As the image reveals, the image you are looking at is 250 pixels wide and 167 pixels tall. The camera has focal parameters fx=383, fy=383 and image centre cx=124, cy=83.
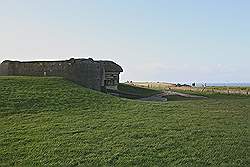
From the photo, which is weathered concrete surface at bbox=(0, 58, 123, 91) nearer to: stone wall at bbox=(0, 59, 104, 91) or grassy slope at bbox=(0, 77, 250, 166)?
stone wall at bbox=(0, 59, 104, 91)

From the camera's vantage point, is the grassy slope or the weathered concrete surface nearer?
the grassy slope

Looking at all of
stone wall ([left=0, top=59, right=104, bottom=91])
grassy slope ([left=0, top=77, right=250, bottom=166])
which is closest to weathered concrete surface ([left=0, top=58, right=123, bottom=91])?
stone wall ([left=0, top=59, right=104, bottom=91])

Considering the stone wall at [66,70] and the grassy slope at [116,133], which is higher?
the stone wall at [66,70]

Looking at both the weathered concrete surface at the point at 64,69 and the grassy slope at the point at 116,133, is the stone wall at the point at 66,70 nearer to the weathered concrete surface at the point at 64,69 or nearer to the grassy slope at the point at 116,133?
the weathered concrete surface at the point at 64,69

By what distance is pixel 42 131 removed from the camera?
11.4 m

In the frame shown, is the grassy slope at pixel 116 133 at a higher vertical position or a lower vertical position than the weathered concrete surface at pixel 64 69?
lower

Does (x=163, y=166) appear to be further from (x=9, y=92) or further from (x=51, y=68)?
(x=51, y=68)

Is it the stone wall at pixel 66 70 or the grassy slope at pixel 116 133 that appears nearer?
the grassy slope at pixel 116 133

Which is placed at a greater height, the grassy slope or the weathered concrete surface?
the weathered concrete surface

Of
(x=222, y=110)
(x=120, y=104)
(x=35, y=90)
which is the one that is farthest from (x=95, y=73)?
(x=222, y=110)

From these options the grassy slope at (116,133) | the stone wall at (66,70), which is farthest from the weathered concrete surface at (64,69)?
the grassy slope at (116,133)

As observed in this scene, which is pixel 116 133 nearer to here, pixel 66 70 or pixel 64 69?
pixel 66 70

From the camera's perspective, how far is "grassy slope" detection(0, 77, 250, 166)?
29.8 feet

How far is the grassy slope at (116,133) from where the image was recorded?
908cm
